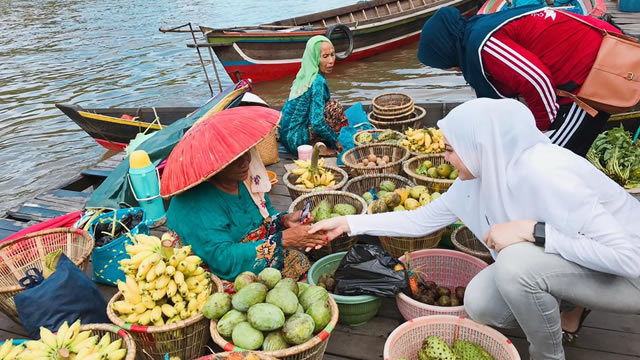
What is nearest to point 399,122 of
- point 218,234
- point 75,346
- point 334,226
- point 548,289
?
point 334,226

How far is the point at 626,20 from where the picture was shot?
10164mm

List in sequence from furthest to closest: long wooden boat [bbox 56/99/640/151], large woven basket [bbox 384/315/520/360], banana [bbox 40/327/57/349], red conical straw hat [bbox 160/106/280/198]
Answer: long wooden boat [bbox 56/99/640/151] < red conical straw hat [bbox 160/106/280/198] < large woven basket [bbox 384/315/520/360] < banana [bbox 40/327/57/349]

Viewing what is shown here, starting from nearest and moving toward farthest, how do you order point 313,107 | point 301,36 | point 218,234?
point 218,234
point 313,107
point 301,36

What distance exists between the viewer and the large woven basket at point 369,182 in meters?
3.88

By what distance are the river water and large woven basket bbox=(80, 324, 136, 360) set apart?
19.0ft

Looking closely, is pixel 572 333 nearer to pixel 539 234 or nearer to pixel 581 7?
pixel 539 234

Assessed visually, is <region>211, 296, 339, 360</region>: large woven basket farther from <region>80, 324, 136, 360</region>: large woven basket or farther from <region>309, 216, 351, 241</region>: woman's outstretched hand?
<region>309, 216, 351, 241</region>: woman's outstretched hand

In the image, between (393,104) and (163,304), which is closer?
(163,304)

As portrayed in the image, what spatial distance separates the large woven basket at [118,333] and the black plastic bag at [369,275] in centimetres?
112

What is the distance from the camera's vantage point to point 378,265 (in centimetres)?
250

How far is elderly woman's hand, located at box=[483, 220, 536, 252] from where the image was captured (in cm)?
191

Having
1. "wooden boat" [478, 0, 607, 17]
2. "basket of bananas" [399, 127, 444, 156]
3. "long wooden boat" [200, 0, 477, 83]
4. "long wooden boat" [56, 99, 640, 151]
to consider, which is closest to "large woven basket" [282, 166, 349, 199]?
"basket of bananas" [399, 127, 444, 156]

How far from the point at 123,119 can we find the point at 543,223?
247 inches

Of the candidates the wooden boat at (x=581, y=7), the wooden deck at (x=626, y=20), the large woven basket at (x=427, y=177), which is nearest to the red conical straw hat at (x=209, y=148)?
the large woven basket at (x=427, y=177)
